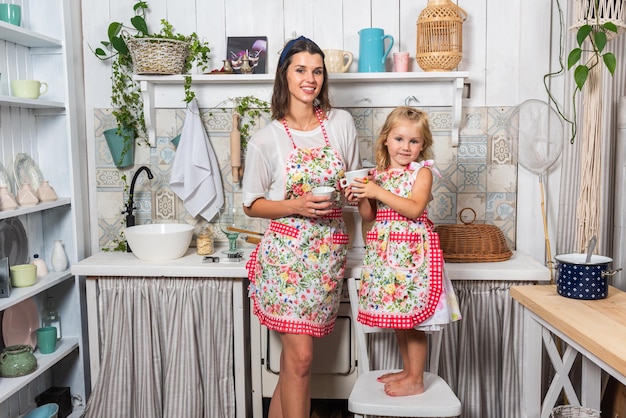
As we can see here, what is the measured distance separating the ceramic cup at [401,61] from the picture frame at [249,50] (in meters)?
0.60

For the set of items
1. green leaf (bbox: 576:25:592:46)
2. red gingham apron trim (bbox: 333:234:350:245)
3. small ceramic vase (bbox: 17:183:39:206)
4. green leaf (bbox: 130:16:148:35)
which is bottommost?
red gingham apron trim (bbox: 333:234:350:245)

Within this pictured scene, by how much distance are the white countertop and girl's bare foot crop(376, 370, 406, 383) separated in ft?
1.59

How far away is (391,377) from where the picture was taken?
2.25 meters

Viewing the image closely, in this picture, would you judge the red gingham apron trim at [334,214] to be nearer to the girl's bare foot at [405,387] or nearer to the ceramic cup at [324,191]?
the ceramic cup at [324,191]

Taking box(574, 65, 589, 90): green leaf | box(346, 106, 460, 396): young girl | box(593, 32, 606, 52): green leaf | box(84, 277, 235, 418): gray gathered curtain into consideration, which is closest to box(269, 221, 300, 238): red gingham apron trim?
box(346, 106, 460, 396): young girl

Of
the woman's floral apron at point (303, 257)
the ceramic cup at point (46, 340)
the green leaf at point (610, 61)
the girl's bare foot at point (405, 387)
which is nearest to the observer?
the girl's bare foot at point (405, 387)

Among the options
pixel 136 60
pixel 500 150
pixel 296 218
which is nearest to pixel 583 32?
pixel 500 150

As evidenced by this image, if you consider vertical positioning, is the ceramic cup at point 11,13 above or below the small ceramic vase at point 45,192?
above

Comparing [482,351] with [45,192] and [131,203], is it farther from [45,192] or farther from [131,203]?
[45,192]

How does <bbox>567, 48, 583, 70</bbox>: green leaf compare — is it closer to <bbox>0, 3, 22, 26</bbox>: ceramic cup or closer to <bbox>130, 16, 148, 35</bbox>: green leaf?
<bbox>130, 16, 148, 35</bbox>: green leaf

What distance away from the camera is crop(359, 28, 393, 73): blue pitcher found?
2.88 metres

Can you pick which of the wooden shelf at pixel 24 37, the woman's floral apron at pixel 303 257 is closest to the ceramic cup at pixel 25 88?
the wooden shelf at pixel 24 37

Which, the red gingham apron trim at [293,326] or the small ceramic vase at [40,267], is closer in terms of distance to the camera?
the red gingham apron trim at [293,326]

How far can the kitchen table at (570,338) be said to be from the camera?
1611 millimetres
